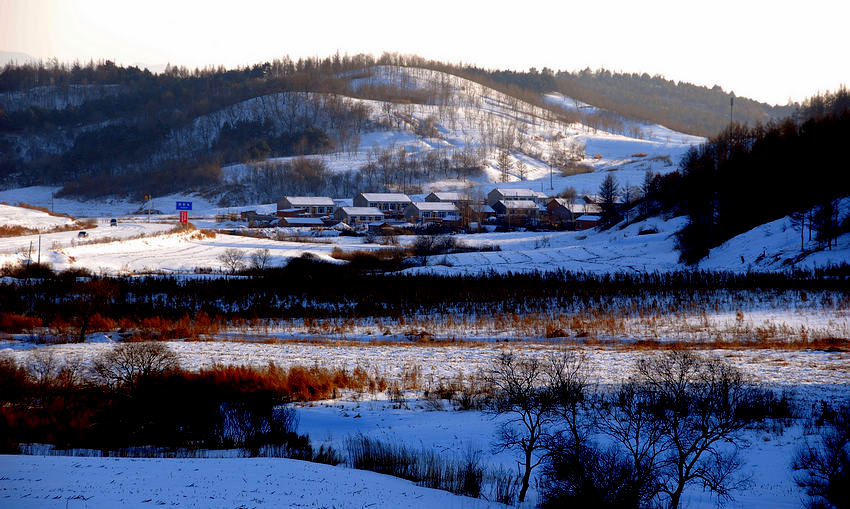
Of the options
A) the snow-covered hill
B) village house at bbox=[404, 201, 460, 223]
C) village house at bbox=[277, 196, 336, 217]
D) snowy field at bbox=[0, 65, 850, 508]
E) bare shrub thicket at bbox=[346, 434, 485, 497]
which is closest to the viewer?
snowy field at bbox=[0, 65, 850, 508]

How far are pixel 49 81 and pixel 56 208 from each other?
85.3m

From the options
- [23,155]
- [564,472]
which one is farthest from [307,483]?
[23,155]

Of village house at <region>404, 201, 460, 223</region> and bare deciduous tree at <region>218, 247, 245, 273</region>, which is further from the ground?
village house at <region>404, 201, 460, 223</region>

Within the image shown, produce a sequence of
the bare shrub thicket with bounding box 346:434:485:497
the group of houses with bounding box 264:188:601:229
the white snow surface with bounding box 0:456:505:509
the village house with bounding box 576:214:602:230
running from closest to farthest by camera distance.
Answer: the white snow surface with bounding box 0:456:505:509 → the bare shrub thicket with bounding box 346:434:485:497 → the village house with bounding box 576:214:602:230 → the group of houses with bounding box 264:188:601:229

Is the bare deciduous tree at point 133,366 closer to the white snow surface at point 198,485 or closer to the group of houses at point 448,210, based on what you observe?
the white snow surface at point 198,485

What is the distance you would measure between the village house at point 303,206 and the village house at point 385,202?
4549 millimetres

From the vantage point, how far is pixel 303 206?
85938 mm

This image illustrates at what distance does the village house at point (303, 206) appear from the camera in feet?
277

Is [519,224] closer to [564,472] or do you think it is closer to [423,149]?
[423,149]

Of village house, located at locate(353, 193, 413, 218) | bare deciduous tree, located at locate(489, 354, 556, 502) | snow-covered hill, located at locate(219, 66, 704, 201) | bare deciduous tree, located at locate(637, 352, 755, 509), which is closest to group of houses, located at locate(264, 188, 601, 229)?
village house, located at locate(353, 193, 413, 218)

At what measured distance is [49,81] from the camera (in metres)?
162

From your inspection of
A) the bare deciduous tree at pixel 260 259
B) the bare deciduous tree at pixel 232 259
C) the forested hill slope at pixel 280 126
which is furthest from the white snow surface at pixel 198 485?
the forested hill slope at pixel 280 126

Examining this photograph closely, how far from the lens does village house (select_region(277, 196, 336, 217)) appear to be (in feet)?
277

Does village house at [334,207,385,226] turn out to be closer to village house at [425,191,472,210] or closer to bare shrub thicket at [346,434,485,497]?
village house at [425,191,472,210]
